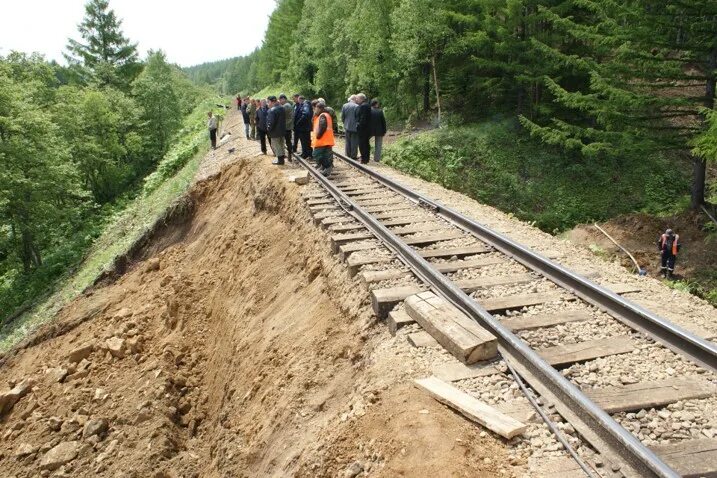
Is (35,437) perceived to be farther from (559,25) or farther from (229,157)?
(559,25)

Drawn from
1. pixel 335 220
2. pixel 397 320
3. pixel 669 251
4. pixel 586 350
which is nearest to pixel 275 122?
pixel 335 220

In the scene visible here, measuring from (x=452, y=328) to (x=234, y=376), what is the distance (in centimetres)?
378

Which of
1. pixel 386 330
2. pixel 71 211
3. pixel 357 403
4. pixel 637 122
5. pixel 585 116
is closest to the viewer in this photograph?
pixel 357 403

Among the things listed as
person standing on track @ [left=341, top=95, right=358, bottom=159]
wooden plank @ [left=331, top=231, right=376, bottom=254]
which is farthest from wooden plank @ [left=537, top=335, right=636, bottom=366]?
person standing on track @ [left=341, top=95, right=358, bottom=159]

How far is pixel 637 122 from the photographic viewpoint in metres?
16.7

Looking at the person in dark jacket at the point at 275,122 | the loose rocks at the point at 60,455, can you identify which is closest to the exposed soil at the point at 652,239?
the person in dark jacket at the point at 275,122

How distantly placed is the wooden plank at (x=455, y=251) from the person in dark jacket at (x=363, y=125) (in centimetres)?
761

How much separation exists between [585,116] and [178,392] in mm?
18279

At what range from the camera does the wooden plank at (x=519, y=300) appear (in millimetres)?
5458

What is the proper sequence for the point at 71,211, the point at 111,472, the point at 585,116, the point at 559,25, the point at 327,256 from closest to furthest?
the point at 111,472 → the point at 327,256 → the point at 559,25 → the point at 585,116 → the point at 71,211

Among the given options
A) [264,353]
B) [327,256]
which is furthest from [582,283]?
[264,353]

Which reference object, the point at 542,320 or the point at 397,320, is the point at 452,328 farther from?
the point at 542,320

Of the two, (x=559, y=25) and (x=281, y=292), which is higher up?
(x=559, y=25)

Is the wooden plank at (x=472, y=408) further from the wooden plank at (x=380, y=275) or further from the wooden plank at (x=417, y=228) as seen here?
the wooden plank at (x=417, y=228)
